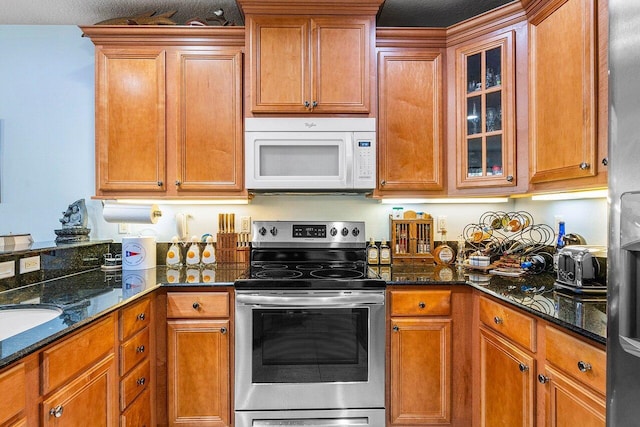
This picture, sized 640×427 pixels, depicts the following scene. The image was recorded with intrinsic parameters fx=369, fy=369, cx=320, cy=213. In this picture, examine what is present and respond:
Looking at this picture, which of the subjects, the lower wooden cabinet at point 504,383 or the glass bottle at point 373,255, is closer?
the lower wooden cabinet at point 504,383

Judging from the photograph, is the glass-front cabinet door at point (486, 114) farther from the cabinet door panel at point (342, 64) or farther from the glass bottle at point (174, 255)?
the glass bottle at point (174, 255)

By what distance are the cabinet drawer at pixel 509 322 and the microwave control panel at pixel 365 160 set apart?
0.88m

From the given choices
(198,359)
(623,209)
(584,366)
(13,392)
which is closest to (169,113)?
(198,359)

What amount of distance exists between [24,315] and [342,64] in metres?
1.94

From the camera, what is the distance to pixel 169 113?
222cm

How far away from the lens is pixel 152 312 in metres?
1.85

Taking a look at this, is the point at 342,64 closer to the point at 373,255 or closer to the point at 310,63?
the point at 310,63

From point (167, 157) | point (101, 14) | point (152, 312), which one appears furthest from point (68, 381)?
point (101, 14)

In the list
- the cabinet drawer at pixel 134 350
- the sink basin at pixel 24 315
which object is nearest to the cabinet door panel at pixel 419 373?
the cabinet drawer at pixel 134 350

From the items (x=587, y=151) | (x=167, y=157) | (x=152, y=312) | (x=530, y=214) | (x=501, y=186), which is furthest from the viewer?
(x=530, y=214)

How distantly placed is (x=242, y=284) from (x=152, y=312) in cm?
46

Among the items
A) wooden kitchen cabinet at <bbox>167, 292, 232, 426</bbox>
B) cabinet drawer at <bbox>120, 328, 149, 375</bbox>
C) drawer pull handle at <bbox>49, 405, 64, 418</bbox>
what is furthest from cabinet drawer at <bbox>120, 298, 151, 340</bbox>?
drawer pull handle at <bbox>49, 405, 64, 418</bbox>

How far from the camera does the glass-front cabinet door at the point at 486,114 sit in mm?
2033

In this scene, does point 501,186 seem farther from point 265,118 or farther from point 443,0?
point 265,118
